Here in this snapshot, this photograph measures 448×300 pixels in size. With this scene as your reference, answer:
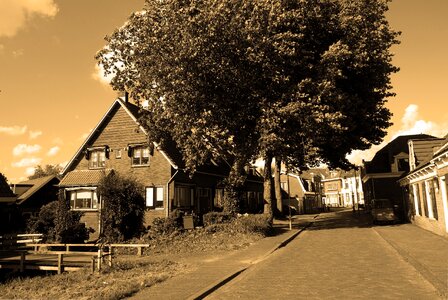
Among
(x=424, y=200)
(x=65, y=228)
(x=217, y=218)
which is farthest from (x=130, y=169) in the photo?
(x=424, y=200)

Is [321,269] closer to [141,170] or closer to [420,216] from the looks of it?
[420,216]

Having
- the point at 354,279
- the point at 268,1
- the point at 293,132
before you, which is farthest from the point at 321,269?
the point at 268,1

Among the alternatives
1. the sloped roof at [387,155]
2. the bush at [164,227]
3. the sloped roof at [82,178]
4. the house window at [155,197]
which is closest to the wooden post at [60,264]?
the bush at [164,227]

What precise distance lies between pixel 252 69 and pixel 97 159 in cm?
1755

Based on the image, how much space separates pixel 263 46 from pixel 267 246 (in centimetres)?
1114

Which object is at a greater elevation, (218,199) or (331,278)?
(218,199)

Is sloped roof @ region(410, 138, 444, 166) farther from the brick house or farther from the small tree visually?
the small tree

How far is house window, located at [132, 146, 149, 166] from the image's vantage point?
102ft

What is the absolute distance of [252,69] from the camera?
74.9 ft

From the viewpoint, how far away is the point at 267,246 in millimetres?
18359

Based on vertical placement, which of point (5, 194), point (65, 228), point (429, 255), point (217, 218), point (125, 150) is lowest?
point (429, 255)

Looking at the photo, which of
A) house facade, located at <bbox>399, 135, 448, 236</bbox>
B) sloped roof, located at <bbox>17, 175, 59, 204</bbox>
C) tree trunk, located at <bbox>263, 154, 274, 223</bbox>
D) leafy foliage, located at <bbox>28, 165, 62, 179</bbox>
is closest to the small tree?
tree trunk, located at <bbox>263, 154, 274, 223</bbox>

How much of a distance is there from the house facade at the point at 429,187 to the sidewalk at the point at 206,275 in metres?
8.78

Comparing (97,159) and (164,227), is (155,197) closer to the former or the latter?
(164,227)
